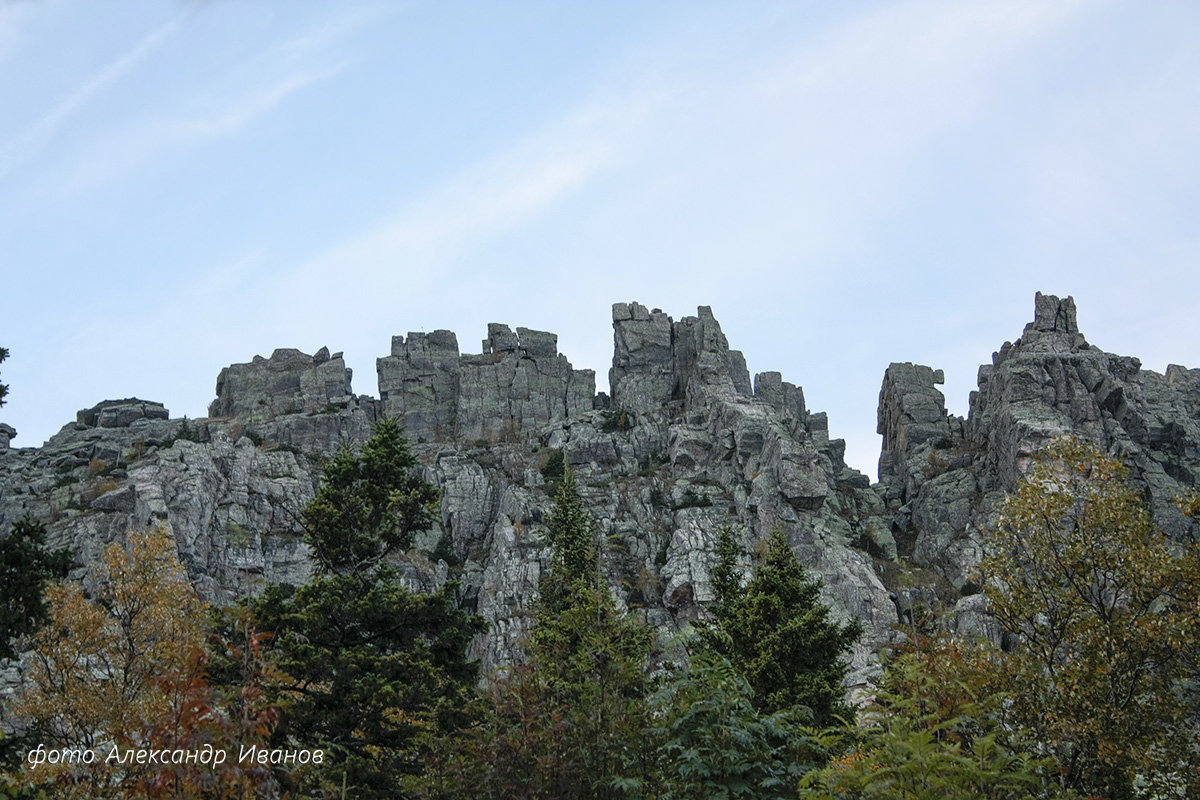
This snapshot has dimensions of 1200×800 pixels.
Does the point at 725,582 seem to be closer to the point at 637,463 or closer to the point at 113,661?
the point at 113,661

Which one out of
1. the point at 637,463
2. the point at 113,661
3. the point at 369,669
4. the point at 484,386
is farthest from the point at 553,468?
the point at 369,669

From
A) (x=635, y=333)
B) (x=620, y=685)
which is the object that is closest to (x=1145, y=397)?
(x=635, y=333)

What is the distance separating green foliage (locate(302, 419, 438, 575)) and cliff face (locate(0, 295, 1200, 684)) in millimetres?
46609

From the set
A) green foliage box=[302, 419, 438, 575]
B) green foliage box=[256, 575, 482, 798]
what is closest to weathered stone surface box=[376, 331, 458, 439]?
green foliage box=[302, 419, 438, 575]

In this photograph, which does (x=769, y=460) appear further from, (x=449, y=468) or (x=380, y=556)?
(x=380, y=556)

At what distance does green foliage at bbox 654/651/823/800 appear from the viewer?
17.2m

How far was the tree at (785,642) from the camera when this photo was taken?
37750 millimetres

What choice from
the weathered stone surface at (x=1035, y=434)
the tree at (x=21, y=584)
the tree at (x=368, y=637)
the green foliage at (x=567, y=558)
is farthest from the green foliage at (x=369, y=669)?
the weathered stone surface at (x=1035, y=434)

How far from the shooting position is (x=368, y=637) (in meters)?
34.0

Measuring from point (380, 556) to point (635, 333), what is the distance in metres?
100

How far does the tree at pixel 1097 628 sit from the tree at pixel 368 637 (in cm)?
1368

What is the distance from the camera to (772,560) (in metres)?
42.1

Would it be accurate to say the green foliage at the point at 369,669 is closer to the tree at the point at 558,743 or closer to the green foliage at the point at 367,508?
the green foliage at the point at 367,508

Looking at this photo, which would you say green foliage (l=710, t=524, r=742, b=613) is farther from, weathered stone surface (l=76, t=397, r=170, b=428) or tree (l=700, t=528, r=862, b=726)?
weathered stone surface (l=76, t=397, r=170, b=428)
